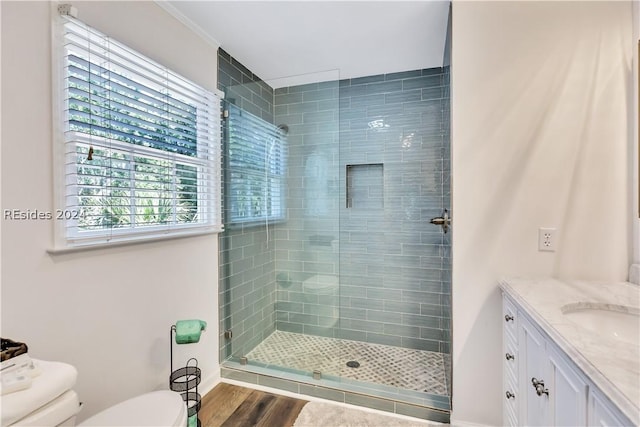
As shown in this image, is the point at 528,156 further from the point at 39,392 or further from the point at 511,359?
the point at 39,392

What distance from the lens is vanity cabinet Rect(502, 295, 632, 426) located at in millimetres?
748

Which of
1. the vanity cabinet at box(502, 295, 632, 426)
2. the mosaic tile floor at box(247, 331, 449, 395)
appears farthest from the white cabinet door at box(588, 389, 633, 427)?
the mosaic tile floor at box(247, 331, 449, 395)

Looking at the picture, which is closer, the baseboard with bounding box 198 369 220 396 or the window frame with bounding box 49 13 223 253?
the window frame with bounding box 49 13 223 253

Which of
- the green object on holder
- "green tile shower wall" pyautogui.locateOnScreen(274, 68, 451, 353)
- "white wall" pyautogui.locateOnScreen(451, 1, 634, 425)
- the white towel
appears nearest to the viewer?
the white towel

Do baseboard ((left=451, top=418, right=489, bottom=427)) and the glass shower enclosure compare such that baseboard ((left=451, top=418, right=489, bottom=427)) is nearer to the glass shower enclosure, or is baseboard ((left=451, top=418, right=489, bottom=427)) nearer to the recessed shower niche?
the glass shower enclosure

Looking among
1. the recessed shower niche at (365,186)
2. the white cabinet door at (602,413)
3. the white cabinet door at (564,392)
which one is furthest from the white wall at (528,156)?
the recessed shower niche at (365,186)

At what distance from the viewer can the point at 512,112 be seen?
167 centimetres

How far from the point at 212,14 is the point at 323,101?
987mm

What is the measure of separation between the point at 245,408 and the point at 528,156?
2275 millimetres

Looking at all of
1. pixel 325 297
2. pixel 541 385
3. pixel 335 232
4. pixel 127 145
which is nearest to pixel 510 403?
pixel 541 385

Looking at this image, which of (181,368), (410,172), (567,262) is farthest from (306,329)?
(567,262)

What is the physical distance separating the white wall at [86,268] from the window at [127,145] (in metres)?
0.08

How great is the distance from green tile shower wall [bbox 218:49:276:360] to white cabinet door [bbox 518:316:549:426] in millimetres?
1920

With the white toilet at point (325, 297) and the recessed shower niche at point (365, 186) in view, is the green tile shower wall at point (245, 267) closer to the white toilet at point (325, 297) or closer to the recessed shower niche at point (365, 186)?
the white toilet at point (325, 297)
